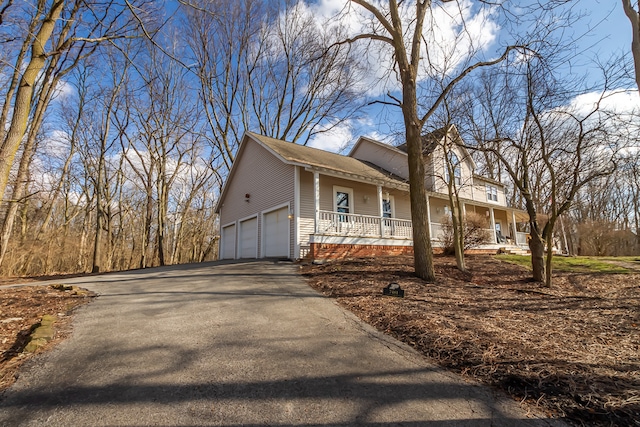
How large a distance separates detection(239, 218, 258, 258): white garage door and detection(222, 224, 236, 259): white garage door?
2.59 ft

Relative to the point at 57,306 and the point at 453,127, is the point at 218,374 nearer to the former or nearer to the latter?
the point at 57,306

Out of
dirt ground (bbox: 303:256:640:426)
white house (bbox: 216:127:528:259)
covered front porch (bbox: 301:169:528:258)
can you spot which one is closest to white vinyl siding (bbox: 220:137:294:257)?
white house (bbox: 216:127:528:259)

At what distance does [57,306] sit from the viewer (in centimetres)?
490

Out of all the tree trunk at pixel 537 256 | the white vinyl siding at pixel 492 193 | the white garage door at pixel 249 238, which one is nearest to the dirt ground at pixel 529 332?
the tree trunk at pixel 537 256

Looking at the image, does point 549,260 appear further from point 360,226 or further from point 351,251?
point 360,226

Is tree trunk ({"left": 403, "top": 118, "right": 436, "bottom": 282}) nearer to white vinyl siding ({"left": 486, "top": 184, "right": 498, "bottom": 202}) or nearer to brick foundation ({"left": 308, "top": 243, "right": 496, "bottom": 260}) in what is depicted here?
brick foundation ({"left": 308, "top": 243, "right": 496, "bottom": 260})

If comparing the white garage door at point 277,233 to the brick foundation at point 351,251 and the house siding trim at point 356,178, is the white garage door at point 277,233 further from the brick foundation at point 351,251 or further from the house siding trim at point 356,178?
the house siding trim at point 356,178

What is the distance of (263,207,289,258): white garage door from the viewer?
11.9 metres

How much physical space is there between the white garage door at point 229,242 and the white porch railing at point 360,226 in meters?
6.04

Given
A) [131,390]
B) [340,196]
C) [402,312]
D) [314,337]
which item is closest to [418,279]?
[402,312]

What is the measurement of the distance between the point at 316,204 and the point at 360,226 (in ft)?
7.77

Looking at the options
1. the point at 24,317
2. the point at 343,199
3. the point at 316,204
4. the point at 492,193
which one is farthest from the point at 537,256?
the point at 492,193

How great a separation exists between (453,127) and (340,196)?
5.34 m

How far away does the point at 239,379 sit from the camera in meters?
2.64
